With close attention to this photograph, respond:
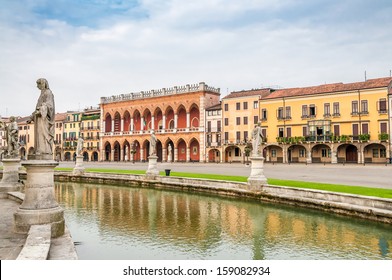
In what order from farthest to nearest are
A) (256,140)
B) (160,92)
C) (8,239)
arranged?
(160,92) → (256,140) → (8,239)

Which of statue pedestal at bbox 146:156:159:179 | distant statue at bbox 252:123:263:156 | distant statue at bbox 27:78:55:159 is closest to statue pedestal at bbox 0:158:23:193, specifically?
distant statue at bbox 27:78:55:159

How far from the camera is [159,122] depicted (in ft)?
206

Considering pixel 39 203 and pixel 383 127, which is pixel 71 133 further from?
pixel 39 203

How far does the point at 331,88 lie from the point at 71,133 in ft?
168

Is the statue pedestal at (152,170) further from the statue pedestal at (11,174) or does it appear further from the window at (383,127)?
the window at (383,127)

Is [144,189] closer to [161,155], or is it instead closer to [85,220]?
[85,220]

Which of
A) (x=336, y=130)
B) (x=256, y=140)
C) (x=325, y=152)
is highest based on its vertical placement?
(x=336, y=130)

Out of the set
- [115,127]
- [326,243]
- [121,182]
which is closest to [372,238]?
[326,243]

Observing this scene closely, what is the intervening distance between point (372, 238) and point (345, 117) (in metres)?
38.3

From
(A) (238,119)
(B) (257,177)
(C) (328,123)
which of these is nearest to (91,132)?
(A) (238,119)

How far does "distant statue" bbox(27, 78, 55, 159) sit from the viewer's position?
7.54 meters

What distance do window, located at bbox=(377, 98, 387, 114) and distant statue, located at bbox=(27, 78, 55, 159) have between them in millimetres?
41571

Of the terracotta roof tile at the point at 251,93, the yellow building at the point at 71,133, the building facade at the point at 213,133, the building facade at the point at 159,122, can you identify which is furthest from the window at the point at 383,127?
the yellow building at the point at 71,133

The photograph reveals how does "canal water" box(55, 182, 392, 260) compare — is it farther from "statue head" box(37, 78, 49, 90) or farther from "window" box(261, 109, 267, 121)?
"window" box(261, 109, 267, 121)
